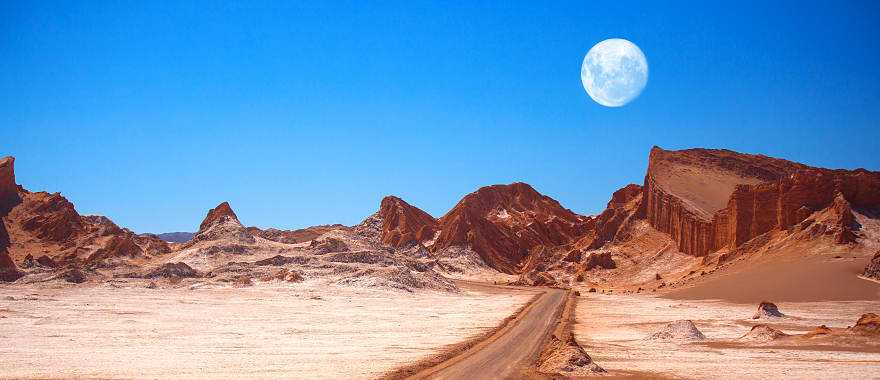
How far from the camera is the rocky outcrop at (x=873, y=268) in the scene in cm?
5925

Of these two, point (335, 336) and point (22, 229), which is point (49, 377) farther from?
point (22, 229)

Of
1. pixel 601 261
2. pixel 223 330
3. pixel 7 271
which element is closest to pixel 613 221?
pixel 601 261

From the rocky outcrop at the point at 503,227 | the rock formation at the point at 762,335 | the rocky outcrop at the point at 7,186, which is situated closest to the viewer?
the rock formation at the point at 762,335

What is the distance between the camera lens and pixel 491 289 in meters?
93.4

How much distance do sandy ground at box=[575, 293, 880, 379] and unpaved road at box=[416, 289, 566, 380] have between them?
2506 mm

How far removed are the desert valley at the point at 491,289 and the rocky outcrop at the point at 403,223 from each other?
56 centimetres

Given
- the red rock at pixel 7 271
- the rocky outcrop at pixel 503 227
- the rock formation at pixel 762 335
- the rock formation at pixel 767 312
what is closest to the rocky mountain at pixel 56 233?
the red rock at pixel 7 271

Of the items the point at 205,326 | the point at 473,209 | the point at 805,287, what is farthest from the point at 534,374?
the point at 473,209

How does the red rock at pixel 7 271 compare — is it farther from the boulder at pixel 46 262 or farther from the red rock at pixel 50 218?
the red rock at pixel 50 218

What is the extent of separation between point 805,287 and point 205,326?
5052 cm

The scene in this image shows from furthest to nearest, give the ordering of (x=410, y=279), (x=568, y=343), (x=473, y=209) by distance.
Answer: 1. (x=473, y=209)
2. (x=410, y=279)
3. (x=568, y=343)

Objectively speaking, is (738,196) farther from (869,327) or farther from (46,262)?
(46,262)

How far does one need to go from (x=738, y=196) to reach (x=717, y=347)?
59.3m

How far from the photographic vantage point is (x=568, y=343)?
26.6 metres
